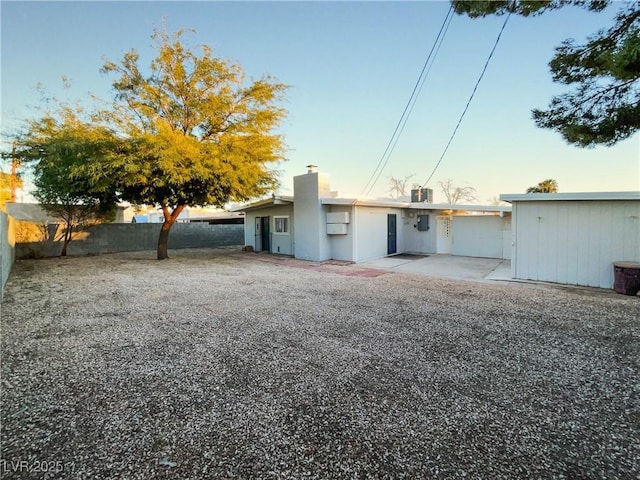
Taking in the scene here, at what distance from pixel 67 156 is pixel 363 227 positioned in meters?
10.2

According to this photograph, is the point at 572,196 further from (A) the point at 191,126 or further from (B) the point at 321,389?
(A) the point at 191,126

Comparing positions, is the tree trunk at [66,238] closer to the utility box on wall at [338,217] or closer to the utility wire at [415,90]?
the utility box on wall at [338,217]

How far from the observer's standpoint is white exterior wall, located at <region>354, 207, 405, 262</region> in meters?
11.9

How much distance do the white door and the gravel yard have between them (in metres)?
8.53

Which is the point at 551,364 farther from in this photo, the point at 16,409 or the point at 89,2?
the point at 89,2

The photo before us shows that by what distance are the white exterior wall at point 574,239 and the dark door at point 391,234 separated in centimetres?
588

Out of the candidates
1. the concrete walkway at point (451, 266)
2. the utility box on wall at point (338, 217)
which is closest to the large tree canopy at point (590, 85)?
the concrete walkway at point (451, 266)

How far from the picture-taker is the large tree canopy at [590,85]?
15.9 ft

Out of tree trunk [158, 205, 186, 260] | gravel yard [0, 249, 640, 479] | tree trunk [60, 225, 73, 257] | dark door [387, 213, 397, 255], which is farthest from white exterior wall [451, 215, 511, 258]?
tree trunk [60, 225, 73, 257]

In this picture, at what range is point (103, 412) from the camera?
2549 mm

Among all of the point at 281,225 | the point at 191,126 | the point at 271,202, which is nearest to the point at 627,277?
the point at 271,202

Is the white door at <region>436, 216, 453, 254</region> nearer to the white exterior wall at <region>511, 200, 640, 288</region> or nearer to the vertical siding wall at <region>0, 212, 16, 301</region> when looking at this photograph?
the white exterior wall at <region>511, 200, 640, 288</region>

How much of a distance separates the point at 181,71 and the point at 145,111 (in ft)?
6.23

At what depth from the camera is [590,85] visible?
17.5 ft
